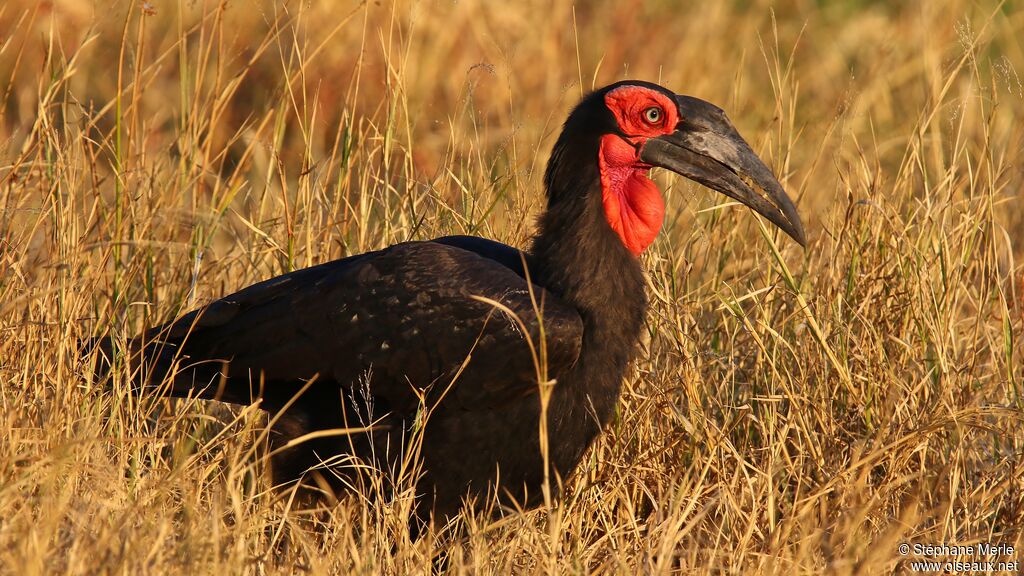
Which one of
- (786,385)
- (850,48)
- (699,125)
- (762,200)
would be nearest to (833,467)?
(786,385)

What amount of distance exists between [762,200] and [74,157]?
7.04ft

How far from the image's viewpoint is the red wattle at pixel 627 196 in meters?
3.62

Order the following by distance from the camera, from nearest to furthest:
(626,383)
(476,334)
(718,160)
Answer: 1. (476,334)
2. (718,160)
3. (626,383)

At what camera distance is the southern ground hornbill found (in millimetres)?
3453

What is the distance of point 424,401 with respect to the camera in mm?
3408

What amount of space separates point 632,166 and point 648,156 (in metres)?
0.06

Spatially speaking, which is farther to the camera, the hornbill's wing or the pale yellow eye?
the pale yellow eye

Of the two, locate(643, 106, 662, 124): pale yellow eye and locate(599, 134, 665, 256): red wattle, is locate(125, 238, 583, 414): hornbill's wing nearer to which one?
locate(599, 134, 665, 256): red wattle

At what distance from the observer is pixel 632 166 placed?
3666 millimetres

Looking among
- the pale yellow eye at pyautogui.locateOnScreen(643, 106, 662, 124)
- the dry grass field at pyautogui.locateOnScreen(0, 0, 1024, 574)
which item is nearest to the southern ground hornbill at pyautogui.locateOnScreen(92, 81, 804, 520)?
the pale yellow eye at pyautogui.locateOnScreen(643, 106, 662, 124)

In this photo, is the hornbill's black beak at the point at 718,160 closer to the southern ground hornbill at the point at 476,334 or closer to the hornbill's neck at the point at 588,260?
the southern ground hornbill at the point at 476,334

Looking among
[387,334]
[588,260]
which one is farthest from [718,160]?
[387,334]

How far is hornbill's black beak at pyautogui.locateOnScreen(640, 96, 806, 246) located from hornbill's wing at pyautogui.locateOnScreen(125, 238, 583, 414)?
1.80 ft

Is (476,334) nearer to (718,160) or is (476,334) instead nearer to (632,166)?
(632,166)
